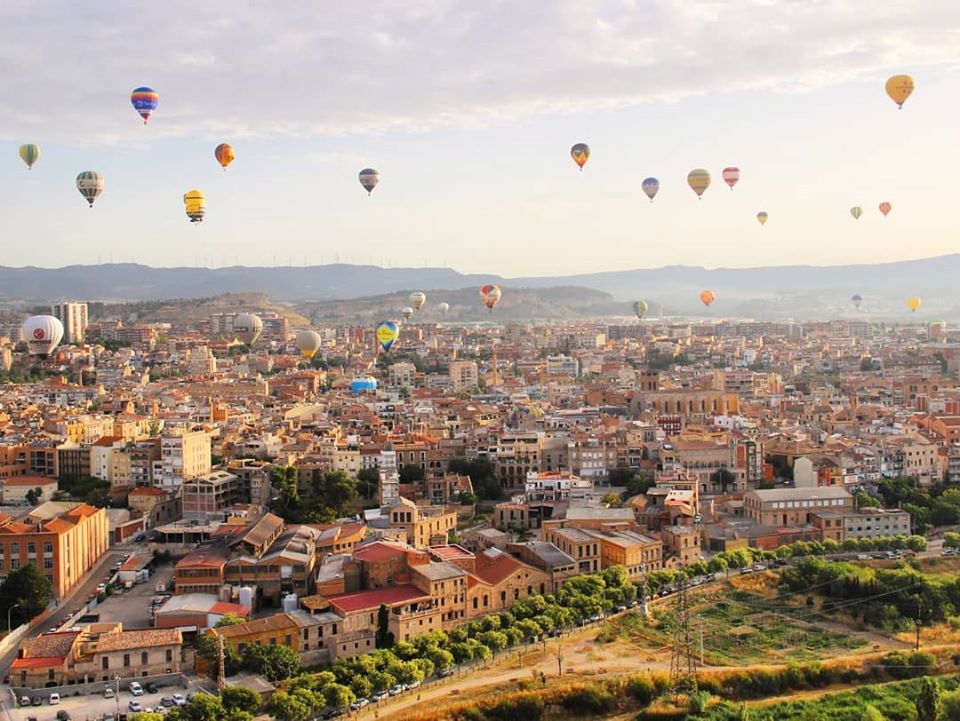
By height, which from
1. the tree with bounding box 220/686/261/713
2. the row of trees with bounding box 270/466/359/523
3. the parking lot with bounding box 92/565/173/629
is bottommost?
the tree with bounding box 220/686/261/713

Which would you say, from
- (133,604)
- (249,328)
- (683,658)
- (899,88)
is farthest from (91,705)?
(249,328)

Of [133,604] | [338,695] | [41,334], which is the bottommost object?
[338,695]

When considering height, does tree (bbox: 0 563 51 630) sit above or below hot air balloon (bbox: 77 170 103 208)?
below

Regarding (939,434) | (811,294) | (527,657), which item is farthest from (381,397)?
(811,294)

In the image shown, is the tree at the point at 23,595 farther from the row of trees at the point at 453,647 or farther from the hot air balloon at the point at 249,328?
the hot air balloon at the point at 249,328

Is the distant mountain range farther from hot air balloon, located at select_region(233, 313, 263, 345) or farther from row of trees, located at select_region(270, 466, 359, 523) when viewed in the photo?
row of trees, located at select_region(270, 466, 359, 523)

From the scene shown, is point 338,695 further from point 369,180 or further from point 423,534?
point 369,180

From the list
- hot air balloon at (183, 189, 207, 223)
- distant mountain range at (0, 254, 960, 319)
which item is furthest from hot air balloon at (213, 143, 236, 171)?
distant mountain range at (0, 254, 960, 319)
